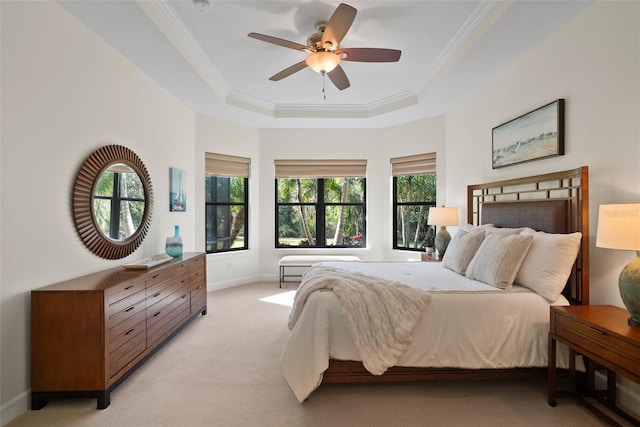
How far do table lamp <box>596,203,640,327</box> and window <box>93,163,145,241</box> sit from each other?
360 centimetres

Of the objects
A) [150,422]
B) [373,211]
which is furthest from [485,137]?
[150,422]

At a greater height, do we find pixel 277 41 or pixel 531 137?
pixel 277 41

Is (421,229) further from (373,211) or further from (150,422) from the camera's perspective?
(150,422)

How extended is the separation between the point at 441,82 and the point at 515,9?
4.29ft

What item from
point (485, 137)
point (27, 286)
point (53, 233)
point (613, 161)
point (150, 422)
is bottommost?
point (150, 422)

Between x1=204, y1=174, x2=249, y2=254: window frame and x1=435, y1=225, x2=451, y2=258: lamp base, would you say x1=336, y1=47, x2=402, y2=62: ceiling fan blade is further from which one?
x1=204, y1=174, x2=249, y2=254: window frame

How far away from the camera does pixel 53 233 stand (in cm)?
227

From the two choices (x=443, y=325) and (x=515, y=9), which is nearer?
(x=443, y=325)

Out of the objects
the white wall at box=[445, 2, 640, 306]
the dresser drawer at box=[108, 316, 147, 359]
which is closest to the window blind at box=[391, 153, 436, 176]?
the white wall at box=[445, 2, 640, 306]

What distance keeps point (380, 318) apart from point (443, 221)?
2.36m

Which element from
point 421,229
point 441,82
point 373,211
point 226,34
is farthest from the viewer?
point 373,211

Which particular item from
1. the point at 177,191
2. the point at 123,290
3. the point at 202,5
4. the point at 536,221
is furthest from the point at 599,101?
the point at 177,191

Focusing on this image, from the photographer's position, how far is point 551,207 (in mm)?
2639

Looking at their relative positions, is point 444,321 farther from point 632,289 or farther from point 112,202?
point 112,202
